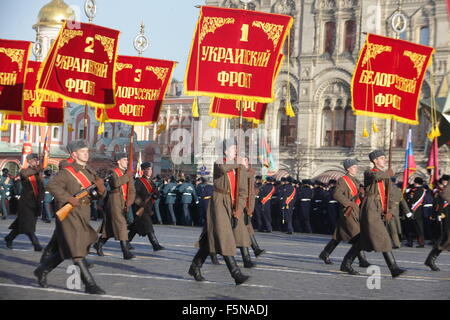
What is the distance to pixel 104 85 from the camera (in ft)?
53.5

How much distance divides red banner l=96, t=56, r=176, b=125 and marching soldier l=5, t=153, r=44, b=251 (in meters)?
Answer: 4.29

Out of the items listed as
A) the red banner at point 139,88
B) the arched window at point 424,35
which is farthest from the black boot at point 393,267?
the arched window at point 424,35

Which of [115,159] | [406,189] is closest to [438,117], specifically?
[406,189]

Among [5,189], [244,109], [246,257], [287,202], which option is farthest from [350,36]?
[246,257]

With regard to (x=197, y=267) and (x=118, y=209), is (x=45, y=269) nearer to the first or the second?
(x=197, y=267)

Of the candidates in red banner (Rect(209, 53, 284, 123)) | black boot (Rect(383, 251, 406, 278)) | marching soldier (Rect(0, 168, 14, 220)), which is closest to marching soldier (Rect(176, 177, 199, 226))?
marching soldier (Rect(0, 168, 14, 220))

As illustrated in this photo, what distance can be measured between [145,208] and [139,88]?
5.36 meters

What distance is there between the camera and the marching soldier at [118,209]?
13.0 meters

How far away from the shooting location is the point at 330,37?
4319cm

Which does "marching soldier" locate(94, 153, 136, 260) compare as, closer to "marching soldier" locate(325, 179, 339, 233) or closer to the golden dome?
"marching soldier" locate(325, 179, 339, 233)

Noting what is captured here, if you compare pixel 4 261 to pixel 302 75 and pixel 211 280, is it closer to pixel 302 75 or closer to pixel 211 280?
pixel 211 280

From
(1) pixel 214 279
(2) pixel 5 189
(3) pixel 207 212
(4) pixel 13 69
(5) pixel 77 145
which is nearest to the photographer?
(5) pixel 77 145

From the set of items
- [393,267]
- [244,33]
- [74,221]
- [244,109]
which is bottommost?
[393,267]
